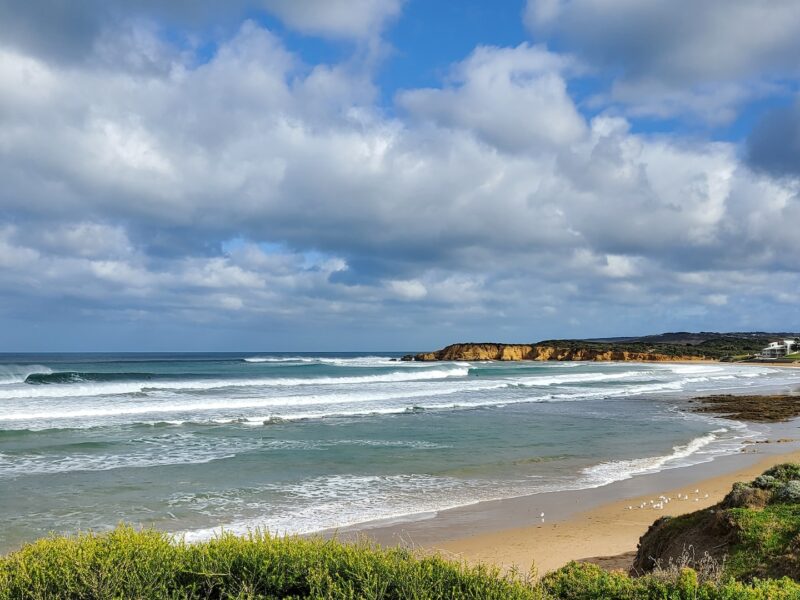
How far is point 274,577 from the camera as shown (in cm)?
424

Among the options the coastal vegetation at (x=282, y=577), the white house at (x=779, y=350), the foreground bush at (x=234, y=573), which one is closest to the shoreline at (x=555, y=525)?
the coastal vegetation at (x=282, y=577)

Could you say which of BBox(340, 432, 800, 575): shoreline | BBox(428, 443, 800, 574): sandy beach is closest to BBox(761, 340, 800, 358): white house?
BBox(340, 432, 800, 575): shoreline

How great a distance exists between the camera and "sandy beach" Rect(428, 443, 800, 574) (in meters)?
8.48

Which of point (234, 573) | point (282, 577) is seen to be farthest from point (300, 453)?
point (282, 577)

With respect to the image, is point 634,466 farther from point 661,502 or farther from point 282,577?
point 282,577

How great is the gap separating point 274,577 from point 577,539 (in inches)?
267

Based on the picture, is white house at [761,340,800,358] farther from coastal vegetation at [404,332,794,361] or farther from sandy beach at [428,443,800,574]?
sandy beach at [428,443,800,574]

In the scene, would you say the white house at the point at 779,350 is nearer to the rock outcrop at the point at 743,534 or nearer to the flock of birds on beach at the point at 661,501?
the flock of birds on beach at the point at 661,501

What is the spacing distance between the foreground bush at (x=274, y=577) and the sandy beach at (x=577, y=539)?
318 centimetres

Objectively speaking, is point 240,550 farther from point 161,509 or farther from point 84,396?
point 84,396

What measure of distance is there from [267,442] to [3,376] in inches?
1839

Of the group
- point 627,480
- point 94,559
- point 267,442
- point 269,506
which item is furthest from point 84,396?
point 94,559

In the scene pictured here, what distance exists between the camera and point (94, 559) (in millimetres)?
4301

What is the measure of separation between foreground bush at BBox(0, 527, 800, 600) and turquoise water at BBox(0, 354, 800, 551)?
18.3ft
